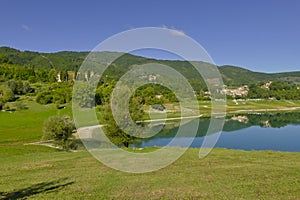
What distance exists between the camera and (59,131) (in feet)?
147

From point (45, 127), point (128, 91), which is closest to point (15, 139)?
point (45, 127)

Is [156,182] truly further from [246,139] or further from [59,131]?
[246,139]

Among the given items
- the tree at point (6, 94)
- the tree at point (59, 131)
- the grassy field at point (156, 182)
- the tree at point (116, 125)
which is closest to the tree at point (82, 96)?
the tree at point (116, 125)

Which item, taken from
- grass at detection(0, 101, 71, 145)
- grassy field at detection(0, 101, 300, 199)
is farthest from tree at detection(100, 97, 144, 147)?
grass at detection(0, 101, 71, 145)

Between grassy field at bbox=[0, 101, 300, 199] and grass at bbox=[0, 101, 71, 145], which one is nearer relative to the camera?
grassy field at bbox=[0, 101, 300, 199]

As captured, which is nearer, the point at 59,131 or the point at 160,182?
the point at 160,182

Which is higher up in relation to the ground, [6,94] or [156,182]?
[6,94]

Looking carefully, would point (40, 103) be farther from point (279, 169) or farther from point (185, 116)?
point (279, 169)

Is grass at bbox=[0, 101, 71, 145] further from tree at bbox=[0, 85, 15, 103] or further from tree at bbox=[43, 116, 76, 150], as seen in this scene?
tree at bbox=[43, 116, 76, 150]

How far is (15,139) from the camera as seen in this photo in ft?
198

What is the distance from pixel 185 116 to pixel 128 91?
254 ft

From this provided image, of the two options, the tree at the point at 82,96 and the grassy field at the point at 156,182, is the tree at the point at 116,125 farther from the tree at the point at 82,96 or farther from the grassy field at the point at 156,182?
the grassy field at the point at 156,182

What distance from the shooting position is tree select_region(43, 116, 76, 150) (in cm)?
4481

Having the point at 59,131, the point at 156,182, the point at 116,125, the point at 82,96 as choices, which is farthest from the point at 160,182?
the point at 59,131
